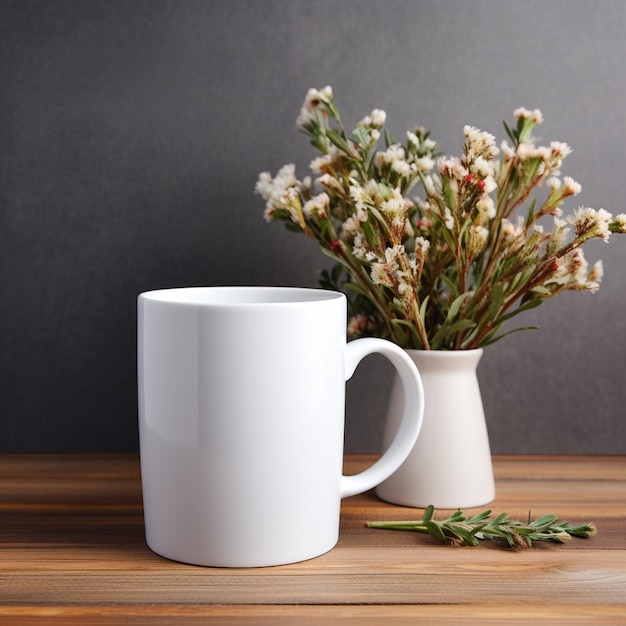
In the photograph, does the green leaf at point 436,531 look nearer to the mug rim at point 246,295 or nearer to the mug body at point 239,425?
the mug body at point 239,425

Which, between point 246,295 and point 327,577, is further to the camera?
point 246,295

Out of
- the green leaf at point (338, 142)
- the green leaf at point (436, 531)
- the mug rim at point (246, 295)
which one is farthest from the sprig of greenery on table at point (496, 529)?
the green leaf at point (338, 142)

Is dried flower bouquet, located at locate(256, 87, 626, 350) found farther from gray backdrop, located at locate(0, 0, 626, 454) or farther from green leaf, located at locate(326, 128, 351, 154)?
gray backdrop, located at locate(0, 0, 626, 454)

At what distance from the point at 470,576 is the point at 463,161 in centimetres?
34

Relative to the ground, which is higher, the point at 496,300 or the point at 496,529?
the point at 496,300

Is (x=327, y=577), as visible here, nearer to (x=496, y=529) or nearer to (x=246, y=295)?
(x=496, y=529)

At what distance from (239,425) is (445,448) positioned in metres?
0.25

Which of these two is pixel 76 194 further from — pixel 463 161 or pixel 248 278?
pixel 463 161

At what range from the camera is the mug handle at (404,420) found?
2.24 ft

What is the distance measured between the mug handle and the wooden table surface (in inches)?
2.0

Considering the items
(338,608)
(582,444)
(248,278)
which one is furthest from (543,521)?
(248,278)

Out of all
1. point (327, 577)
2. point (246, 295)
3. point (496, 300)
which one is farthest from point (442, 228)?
point (327, 577)

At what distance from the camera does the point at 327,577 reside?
1.97 feet

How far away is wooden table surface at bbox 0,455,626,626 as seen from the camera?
539 millimetres
